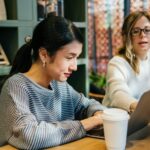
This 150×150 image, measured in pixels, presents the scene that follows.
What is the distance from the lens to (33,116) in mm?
1242

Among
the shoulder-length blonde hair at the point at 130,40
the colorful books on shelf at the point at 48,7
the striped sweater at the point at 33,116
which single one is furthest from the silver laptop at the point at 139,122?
the colorful books on shelf at the point at 48,7

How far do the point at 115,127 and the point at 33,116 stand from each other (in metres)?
0.36

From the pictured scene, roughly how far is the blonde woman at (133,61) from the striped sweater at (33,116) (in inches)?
22.3

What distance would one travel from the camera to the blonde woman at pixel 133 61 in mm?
2080

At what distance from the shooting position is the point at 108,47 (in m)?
4.24


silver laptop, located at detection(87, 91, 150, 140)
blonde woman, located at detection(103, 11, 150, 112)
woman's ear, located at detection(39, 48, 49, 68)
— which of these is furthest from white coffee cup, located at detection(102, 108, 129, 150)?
blonde woman, located at detection(103, 11, 150, 112)

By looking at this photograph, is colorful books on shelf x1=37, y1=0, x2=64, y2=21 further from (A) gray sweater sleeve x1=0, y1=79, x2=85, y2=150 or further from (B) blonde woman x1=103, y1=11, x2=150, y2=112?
(A) gray sweater sleeve x1=0, y1=79, x2=85, y2=150

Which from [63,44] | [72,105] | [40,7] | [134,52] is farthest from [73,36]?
[40,7]

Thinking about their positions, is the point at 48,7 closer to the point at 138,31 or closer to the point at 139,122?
the point at 138,31

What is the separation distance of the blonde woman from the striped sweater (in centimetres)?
57

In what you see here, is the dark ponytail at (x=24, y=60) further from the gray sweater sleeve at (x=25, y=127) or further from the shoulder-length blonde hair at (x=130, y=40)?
the shoulder-length blonde hair at (x=130, y=40)

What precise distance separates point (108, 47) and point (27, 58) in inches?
112

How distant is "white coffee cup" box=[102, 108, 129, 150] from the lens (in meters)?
1.05

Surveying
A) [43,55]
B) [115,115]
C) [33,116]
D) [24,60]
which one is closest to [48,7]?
[24,60]
